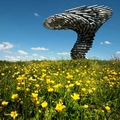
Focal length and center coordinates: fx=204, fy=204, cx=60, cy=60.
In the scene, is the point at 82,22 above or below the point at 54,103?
above

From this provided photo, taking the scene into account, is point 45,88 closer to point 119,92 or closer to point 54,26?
point 119,92

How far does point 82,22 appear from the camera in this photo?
55.7 feet

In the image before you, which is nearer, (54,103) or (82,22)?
(54,103)

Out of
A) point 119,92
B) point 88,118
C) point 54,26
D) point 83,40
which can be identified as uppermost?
point 54,26

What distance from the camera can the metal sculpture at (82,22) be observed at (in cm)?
1694

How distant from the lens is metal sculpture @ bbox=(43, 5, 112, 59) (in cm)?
1694

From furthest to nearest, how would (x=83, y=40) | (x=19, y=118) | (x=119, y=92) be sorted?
(x=83, y=40) < (x=119, y=92) < (x=19, y=118)

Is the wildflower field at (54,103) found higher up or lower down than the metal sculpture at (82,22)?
lower down

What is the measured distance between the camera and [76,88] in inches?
128

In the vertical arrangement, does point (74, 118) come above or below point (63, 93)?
below

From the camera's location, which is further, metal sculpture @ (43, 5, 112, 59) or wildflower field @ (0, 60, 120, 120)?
metal sculpture @ (43, 5, 112, 59)

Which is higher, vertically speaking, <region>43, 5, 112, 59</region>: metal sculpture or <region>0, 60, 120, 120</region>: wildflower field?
<region>43, 5, 112, 59</region>: metal sculpture

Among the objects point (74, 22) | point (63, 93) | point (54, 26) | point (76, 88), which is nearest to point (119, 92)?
point (76, 88)

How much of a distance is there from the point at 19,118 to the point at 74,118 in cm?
68
